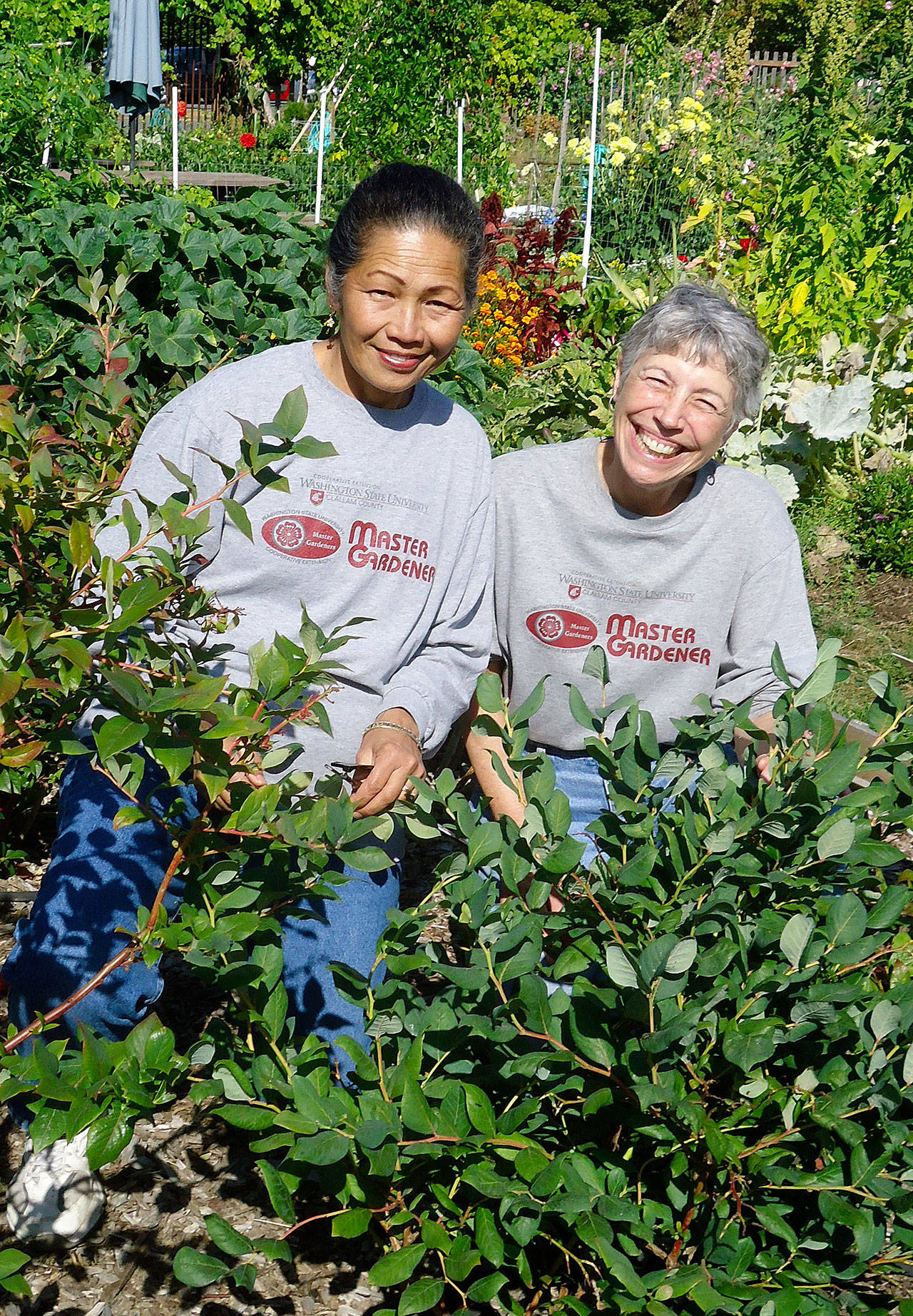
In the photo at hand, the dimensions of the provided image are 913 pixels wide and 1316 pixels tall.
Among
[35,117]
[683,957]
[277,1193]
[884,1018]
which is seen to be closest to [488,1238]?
[277,1193]

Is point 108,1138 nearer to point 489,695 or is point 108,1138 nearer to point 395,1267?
point 395,1267

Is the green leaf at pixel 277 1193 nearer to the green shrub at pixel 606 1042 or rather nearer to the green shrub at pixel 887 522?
the green shrub at pixel 606 1042

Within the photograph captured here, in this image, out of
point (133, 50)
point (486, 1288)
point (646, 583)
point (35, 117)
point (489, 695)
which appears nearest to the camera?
point (486, 1288)

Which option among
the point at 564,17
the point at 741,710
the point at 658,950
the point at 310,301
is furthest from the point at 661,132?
the point at 564,17

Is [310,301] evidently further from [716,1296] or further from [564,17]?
[564,17]

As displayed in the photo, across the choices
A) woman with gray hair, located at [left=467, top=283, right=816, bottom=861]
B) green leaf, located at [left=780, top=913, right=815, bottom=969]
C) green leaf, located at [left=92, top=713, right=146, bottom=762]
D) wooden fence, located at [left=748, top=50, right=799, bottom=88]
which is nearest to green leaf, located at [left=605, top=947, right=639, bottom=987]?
green leaf, located at [left=780, top=913, right=815, bottom=969]

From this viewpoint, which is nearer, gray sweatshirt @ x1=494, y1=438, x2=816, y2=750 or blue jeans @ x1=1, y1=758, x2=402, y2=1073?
blue jeans @ x1=1, y1=758, x2=402, y2=1073

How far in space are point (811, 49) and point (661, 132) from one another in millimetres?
1961

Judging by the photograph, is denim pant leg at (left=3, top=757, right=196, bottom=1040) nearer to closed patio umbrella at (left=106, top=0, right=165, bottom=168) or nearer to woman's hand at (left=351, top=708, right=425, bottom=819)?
woman's hand at (left=351, top=708, right=425, bottom=819)

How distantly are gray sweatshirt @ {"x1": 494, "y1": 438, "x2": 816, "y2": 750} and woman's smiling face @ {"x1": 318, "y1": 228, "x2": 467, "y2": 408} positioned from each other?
14.4 inches

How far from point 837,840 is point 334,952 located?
3.02 feet

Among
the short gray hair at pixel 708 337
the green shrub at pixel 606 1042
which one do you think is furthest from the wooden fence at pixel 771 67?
the green shrub at pixel 606 1042

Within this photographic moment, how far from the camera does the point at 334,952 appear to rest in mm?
1886

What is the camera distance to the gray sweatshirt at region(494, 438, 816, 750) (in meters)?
2.20
